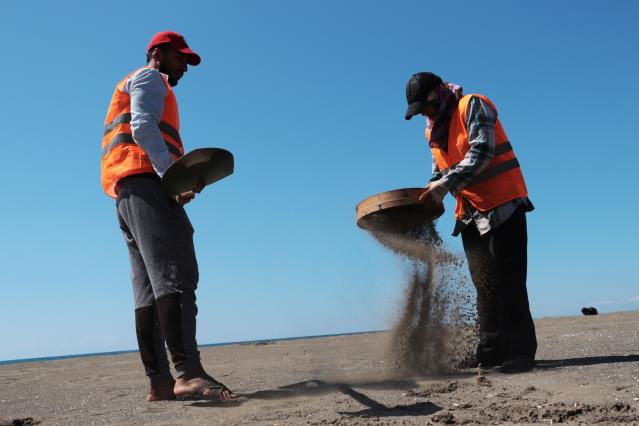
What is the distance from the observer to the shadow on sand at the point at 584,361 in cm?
397

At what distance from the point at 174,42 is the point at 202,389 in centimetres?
222

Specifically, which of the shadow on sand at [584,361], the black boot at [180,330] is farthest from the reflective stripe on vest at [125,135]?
the shadow on sand at [584,361]

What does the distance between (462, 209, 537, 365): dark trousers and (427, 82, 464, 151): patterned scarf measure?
0.83m

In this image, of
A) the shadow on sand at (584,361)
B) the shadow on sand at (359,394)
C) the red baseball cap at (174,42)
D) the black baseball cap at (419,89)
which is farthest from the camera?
the black baseball cap at (419,89)

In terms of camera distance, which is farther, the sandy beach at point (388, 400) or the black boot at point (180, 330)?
the black boot at point (180, 330)

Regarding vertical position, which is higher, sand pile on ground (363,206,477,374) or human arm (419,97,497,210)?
human arm (419,97,497,210)

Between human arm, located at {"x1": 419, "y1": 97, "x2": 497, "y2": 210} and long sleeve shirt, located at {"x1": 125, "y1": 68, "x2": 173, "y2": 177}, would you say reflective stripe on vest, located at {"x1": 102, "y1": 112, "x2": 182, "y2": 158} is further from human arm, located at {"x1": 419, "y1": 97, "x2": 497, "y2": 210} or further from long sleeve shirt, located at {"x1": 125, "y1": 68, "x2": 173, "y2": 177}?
human arm, located at {"x1": 419, "y1": 97, "x2": 497, "y2": 210}

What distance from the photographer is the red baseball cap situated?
3.70 m

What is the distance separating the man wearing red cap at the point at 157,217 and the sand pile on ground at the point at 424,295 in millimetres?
1674

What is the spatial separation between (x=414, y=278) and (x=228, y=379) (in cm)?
203

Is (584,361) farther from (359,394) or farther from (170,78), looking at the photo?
(170,78)

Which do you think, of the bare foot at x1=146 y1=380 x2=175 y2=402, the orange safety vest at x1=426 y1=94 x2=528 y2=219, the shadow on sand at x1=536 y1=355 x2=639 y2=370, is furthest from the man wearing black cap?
the bare foot at x1=146 y1=380 x2=175 y2=402

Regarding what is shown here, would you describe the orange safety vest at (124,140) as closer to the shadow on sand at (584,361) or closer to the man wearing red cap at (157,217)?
the man wearing red cap at (157,217)

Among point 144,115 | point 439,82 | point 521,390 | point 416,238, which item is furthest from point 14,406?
point 439,82
